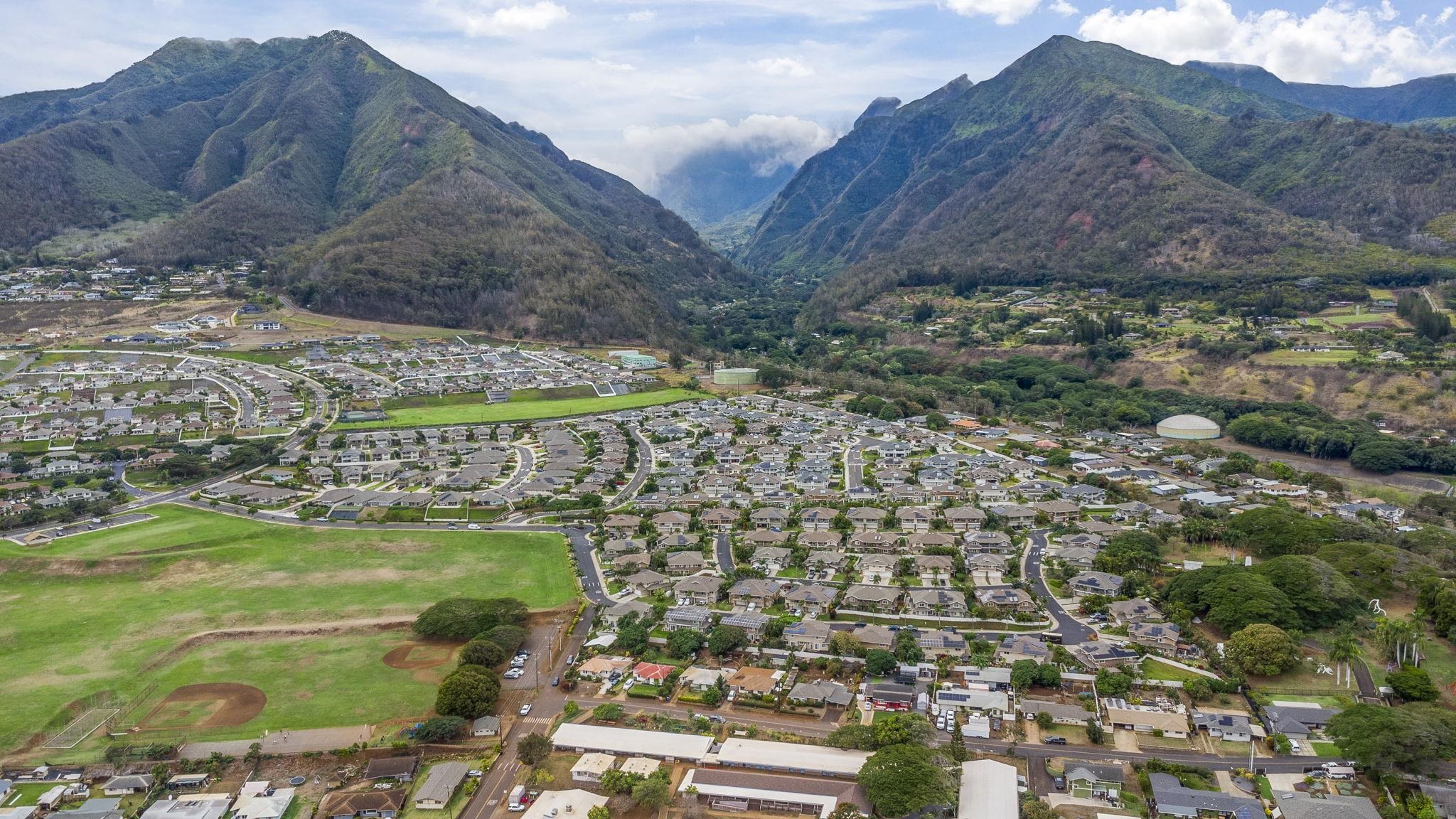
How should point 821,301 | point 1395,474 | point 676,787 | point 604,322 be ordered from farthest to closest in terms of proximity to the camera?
point 821,301 < point 604,322 < point 1395,474 < point 676,787

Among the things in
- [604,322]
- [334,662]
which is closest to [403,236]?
[604,322]

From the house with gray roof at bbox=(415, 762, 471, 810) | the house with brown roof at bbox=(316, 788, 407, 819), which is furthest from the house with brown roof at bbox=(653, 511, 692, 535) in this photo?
the house with brown roof at bbox=(316, 788, 407, 819)

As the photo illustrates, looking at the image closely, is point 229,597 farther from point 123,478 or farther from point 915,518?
point 915,518

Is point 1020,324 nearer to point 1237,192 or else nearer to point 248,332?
point 1237,192

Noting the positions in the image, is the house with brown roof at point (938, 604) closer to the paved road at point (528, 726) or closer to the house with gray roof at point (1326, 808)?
the house with gray roof at point (1326, 808)

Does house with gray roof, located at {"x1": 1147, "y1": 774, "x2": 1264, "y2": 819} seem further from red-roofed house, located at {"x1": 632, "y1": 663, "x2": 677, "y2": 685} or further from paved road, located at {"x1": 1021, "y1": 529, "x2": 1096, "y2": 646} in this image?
red-roofed house, located at {"x1": 632, "y1": 663, "x2": 677, "y2": 685}
